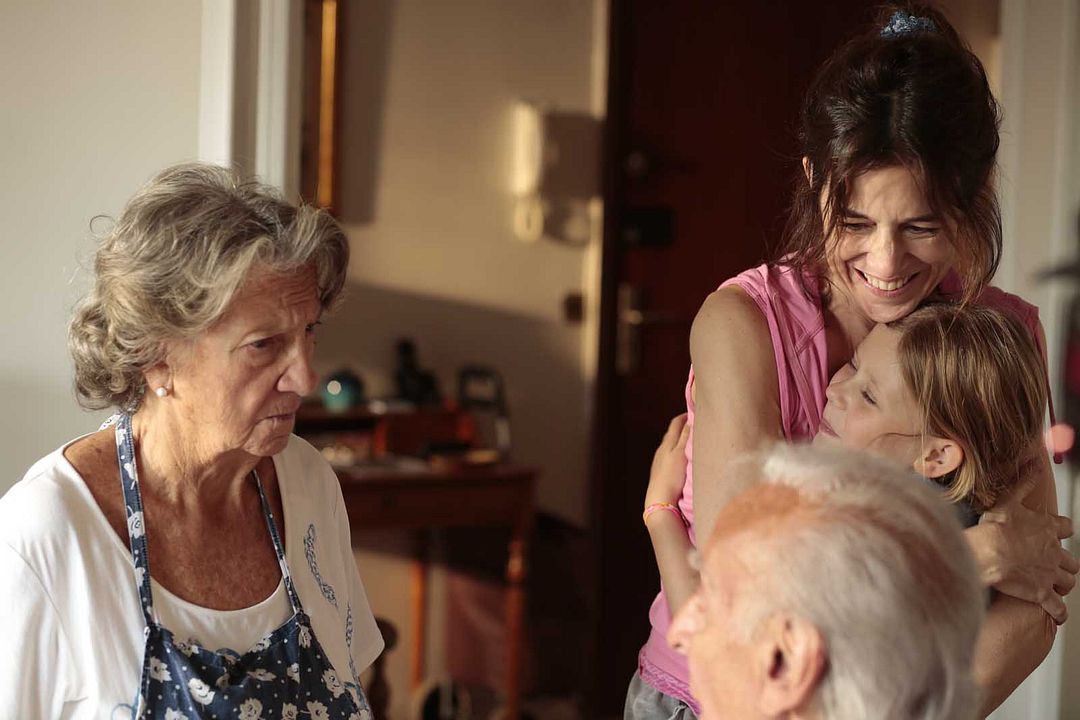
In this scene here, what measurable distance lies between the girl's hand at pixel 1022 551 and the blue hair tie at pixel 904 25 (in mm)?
598

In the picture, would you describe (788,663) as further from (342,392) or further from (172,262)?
(342,392)

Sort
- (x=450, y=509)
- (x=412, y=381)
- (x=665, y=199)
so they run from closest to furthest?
(x=450, y=509) → (x=412, y=381) → (x=665, y=199)

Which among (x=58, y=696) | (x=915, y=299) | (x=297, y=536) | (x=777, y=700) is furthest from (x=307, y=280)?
(x=777, y=700)

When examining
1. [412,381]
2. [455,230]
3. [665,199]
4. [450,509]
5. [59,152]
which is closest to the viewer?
[59,152]

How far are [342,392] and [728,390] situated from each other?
2.54 meters

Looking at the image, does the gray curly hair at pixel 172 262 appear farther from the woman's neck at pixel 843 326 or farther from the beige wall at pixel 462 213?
the beige wall at pixel 462 213

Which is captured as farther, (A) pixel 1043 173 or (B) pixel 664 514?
(A) pixel 1043 173

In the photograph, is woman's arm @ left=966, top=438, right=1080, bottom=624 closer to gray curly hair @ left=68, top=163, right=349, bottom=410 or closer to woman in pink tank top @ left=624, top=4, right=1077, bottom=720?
woman in pink tank top @ left=624, top=4, right=1077, bottom=720

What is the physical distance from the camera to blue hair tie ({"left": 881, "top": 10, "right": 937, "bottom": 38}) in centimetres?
171

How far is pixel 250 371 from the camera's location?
1793 mm


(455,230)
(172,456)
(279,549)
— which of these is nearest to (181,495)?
(172,456)

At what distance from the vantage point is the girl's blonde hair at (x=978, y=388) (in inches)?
63.6

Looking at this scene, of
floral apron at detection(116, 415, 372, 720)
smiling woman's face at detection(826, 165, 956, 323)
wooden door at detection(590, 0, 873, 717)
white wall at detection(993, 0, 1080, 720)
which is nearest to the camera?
smiling woman's face at detection(826, 165, 956, 323)

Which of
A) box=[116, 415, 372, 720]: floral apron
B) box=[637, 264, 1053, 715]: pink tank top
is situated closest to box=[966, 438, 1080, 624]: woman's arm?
box=[637, 264, 1053, 715]: pink tank top
